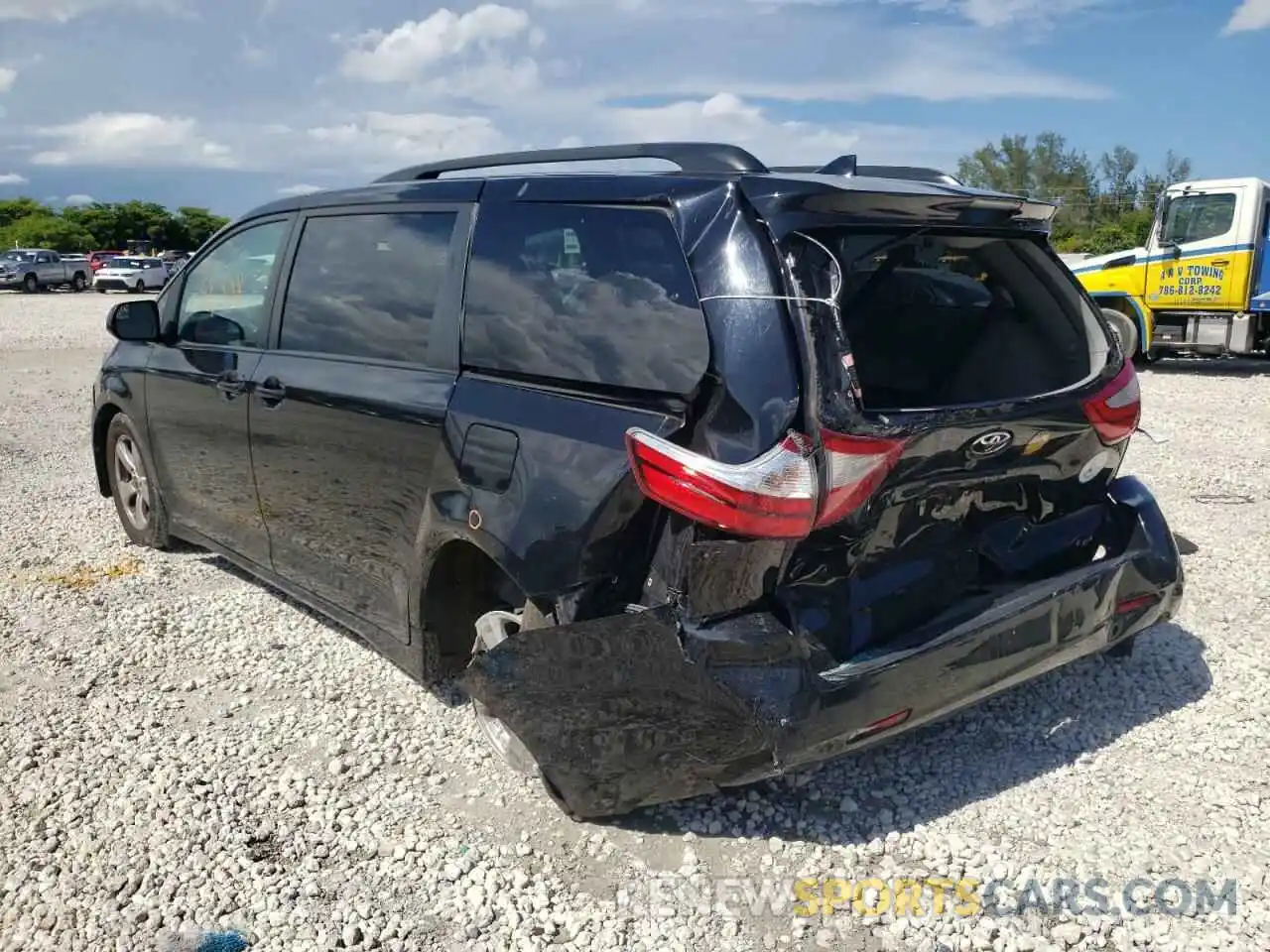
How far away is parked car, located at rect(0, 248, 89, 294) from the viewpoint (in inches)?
1503

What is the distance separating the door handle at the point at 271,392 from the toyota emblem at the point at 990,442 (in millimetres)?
2497

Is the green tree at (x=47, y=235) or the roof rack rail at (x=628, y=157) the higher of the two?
the roof rack rail at (x=628, y=157)

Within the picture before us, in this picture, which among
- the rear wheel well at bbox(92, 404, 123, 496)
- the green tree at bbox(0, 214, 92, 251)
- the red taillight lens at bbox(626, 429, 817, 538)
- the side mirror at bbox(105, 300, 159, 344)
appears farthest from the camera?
the green tree at bbox(0, 214, 92, 251)

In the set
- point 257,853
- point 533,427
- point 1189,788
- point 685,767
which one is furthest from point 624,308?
point 1189,788

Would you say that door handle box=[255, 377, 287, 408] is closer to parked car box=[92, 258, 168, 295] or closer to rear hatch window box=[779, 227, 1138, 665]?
rear hatch window box=[779, 227, 1138, 665]

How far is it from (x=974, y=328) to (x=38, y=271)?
138ft

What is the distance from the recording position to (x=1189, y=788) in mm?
3316

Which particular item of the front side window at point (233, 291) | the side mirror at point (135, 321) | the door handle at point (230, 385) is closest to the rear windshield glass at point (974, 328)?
the front side window at point (233, 291)

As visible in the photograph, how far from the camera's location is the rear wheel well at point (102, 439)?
5699 millimetres

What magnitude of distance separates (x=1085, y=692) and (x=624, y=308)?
7.61ft

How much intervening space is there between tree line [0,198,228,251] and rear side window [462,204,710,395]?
6178 cm

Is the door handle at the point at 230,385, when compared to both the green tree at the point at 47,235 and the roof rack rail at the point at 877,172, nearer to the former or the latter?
the roof rack rail at the point at 877,172

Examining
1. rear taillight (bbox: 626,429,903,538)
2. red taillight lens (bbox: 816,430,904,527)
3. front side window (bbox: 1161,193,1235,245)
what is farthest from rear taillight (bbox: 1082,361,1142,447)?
front side window (bbox: 1161,193,1235,245)

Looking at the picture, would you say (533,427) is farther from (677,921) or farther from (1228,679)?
(1228,679)
